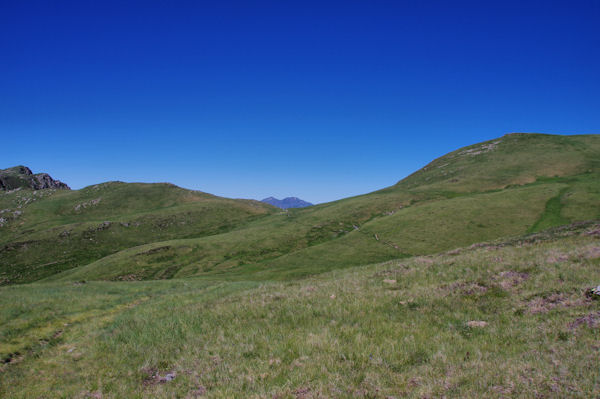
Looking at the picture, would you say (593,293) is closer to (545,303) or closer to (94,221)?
(545,303)

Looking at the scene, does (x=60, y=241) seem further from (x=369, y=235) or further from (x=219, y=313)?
(x=219, y=313)

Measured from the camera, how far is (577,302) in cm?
933

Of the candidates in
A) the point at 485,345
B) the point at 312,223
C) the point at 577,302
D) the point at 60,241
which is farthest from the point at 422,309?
the point at 60,241

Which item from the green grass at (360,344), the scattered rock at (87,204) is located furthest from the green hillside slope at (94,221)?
the green grass at (360,344)

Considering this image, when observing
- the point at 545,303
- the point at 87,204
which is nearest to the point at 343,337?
the point at 545,303

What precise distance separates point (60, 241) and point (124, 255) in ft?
129

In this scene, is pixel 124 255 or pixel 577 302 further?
pixel 124 255

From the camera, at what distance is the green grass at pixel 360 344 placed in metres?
6.23

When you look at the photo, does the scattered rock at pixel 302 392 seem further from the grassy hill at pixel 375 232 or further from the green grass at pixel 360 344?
the grassy hill at pixel 375 232

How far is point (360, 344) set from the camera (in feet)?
27.6

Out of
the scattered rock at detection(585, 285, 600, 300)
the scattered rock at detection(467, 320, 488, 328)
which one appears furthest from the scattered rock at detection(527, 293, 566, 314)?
the scattered rock at detection(467, 320, 488, 328)

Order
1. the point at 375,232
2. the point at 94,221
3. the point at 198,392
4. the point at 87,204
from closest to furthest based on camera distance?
the point at 198,392
the point at 375,232
the point at 94,221
the point at 87,204

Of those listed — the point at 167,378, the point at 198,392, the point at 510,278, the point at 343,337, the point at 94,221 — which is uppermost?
the point at 94,221

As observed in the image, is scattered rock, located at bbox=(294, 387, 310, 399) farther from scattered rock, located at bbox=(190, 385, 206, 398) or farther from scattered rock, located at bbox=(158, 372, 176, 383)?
scattered rock, located at bbox=(158, 372, 176, 383)
